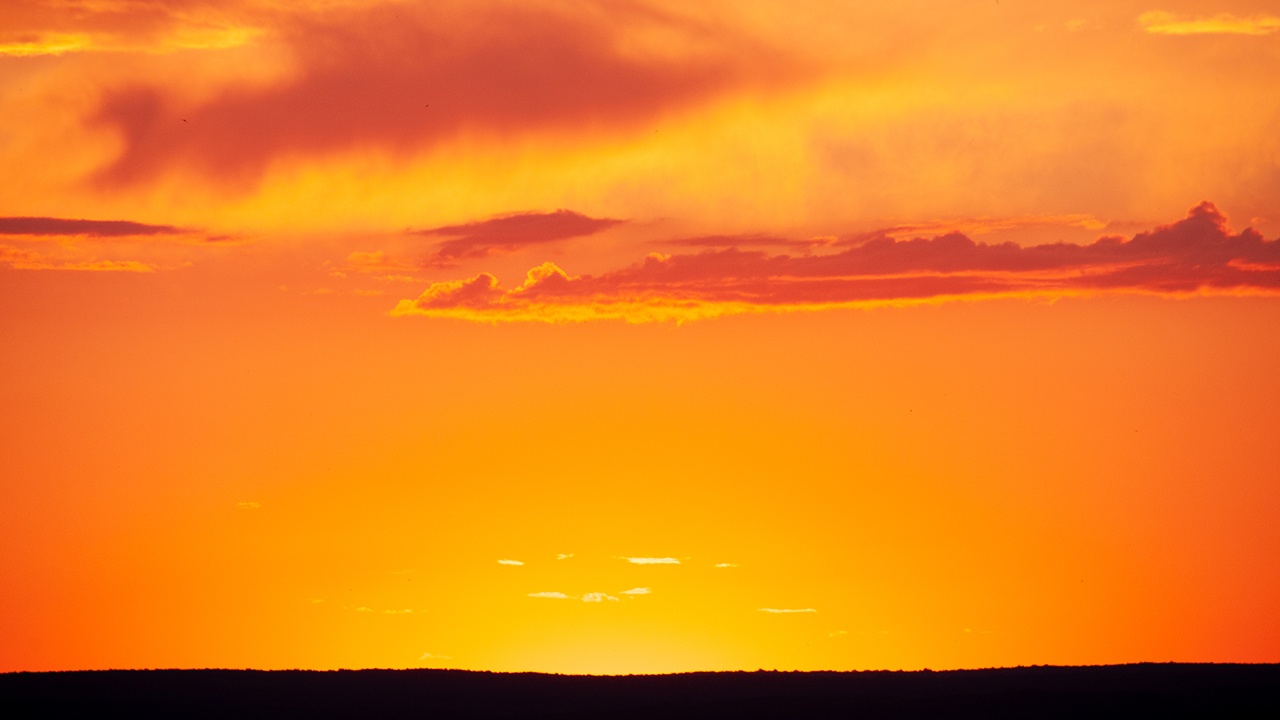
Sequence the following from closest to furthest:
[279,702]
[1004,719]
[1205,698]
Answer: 1. [1004,719]
2. [1205,698]
3. [279,702]

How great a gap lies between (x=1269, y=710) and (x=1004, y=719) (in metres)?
8.68

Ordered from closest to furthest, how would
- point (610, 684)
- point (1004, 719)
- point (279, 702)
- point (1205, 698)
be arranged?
1. point (1004, 719)
2. point (1205, 698)
3. point (279, 702)
4. point (610, 684)

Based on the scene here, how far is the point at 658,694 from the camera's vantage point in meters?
75.2

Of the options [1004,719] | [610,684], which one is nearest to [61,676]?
[610,684]

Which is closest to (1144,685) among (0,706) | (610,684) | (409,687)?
(610,684)

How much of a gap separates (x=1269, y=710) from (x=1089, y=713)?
5791mm

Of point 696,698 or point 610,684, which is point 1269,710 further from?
point 610,684

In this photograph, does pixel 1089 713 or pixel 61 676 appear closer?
pixel 1089 713

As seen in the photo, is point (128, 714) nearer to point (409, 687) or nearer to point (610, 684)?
point (409, 687)

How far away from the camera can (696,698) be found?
7325 centimetres

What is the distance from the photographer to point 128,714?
67.6 meters

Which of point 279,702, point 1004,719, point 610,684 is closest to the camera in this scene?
point 1004,719

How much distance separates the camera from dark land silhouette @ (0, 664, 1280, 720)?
64.2 meters

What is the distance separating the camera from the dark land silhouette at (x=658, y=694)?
64188mm
